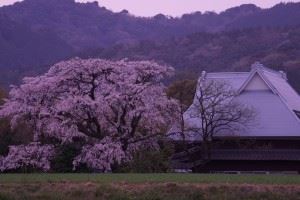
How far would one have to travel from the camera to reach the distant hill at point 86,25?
→ 5487 inches

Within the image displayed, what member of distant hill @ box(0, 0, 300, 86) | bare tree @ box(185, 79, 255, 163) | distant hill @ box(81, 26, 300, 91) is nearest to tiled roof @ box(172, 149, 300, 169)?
bare tree @ box(185, 79, 255, 163)

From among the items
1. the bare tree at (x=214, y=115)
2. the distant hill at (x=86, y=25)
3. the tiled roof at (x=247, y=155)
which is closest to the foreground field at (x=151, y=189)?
the bare tree at (x=214, y=115)

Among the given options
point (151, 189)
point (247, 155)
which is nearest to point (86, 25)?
point (247, 155)

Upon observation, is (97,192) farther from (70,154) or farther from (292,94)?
(292,94)

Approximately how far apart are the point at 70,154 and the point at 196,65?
75.9 metres

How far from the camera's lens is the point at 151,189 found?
21.6 metres

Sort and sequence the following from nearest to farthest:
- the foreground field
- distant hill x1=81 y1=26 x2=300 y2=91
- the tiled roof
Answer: the foreground field → the tiled roof → distant hill x1=81 y1=26 x2=300 y2=91

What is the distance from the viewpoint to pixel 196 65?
361ft

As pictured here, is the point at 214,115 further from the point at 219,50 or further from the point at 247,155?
the point at 219,50

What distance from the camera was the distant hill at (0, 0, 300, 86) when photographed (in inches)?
5487

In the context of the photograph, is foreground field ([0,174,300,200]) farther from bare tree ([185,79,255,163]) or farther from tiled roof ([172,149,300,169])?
tiled roof ([172,149,300,169])

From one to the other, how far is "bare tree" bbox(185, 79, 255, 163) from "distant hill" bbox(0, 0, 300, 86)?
83.9 meters

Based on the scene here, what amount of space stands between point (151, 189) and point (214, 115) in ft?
74.8

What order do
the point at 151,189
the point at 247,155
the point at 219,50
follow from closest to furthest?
the point at 151,189
the point at 247,155
the point at 219,50
